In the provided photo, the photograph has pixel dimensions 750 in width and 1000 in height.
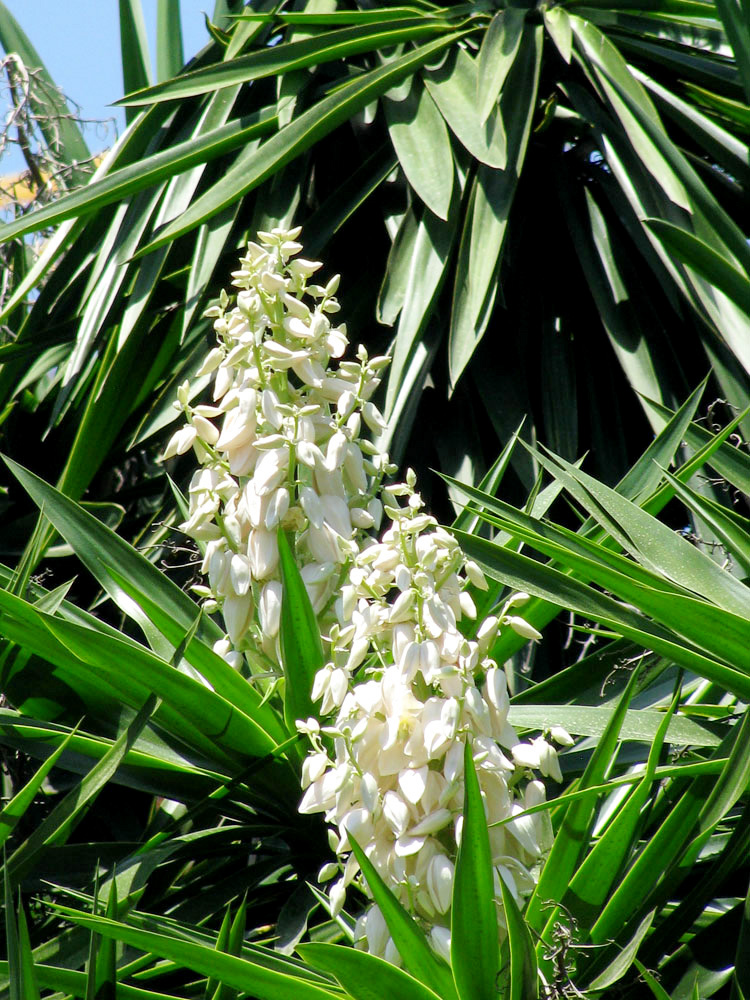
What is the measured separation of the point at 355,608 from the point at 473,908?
0.23 m

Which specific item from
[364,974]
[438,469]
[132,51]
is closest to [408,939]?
[364,974]

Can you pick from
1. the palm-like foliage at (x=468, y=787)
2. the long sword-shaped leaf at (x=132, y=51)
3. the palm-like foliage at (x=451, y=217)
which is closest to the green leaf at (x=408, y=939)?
the palm-like foliage at (x=468, y=787)

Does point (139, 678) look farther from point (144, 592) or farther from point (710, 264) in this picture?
point (710, 264)

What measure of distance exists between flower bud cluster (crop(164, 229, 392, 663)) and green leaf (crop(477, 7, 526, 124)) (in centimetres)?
64

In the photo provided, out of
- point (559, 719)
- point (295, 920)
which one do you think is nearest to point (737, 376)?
point (559, 719)

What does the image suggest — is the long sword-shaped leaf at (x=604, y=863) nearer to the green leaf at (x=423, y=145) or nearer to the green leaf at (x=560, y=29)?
the green leaf at (x=423, y=145)

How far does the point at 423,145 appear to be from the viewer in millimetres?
1566

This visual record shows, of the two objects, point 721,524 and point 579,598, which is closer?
point 579,598

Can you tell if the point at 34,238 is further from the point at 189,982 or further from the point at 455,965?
the point at 455,965

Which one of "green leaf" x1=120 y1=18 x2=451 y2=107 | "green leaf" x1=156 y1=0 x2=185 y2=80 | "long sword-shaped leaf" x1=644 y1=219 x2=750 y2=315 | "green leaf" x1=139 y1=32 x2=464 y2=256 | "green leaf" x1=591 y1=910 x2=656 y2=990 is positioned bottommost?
"green leaf" x1=591 y1=910 x2=656 y2=990

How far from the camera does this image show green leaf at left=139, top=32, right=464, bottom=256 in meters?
1.46

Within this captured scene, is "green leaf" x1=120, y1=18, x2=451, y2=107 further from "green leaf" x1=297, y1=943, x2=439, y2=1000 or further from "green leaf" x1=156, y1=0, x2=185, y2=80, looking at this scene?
"green leaf" x1=297, y1=943, x2=439, y2=1000

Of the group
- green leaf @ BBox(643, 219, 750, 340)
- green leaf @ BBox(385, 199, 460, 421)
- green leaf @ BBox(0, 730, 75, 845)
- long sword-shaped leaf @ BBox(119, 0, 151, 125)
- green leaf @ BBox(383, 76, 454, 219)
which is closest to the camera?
green leaf @ BBox(0, 730, 75, 845)

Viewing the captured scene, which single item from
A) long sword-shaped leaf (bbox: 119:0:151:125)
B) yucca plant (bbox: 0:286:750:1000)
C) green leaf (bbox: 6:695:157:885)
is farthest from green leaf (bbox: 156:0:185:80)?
green leaf (bbox: 6:695:157:885)
